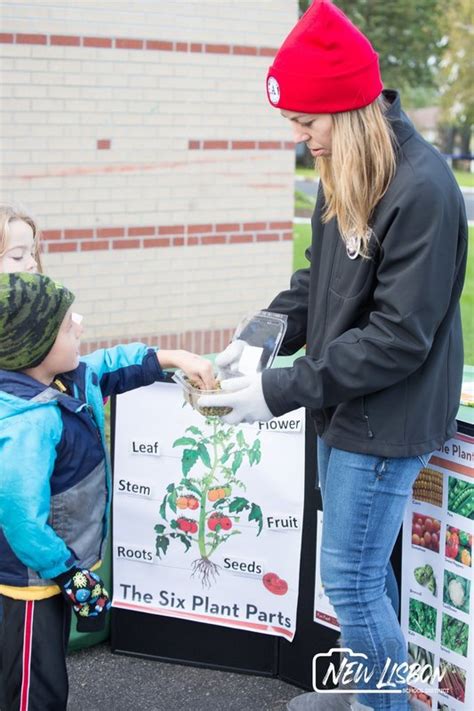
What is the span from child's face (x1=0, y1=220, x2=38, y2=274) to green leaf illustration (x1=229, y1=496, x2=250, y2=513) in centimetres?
103

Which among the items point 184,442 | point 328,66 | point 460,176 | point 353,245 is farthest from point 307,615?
point 460,176

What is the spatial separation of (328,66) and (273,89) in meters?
0.20

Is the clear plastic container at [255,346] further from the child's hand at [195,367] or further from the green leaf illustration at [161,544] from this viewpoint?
the green leaf illustration at [161,544]

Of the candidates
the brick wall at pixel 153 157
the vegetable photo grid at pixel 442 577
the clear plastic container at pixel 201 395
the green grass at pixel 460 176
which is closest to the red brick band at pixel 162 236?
the brick wall at pixel 153 157

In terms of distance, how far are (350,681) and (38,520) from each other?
109 centimetres

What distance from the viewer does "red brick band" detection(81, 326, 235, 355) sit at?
740 cm

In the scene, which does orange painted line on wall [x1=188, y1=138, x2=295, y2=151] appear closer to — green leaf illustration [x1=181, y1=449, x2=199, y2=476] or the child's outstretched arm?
green leaf illustration [x1=181, y1=449, x2=199, y2=476]

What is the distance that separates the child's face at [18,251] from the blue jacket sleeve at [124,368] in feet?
1.87

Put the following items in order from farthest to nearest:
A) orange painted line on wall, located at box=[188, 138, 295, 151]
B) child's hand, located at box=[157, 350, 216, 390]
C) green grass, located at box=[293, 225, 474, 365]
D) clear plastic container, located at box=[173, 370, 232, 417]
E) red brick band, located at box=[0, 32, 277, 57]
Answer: green grass, located at box=[293, 225, 474, 365]
orange painted line on wall, located at box=[188, 138, 295, 151]
red brick band, located at box=[0, 32, 277, 57]
child's hand, located at box=[157, 350, 216, 390]
clear plastic container, located at box=[173, 370, 232, 417]

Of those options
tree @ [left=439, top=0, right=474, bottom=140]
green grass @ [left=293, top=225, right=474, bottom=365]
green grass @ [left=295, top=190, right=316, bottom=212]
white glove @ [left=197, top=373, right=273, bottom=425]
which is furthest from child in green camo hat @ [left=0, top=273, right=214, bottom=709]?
tree @ [left=439, top=0, right=474, bottom=140]

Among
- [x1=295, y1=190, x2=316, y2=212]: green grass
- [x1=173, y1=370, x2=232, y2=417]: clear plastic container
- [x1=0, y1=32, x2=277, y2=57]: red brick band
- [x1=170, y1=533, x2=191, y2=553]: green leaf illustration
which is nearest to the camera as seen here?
[x1=173, y1=370, x2=232, y2=417]: clear plastic container

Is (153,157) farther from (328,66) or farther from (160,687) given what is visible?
(328,66)

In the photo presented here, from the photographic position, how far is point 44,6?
22.0ft

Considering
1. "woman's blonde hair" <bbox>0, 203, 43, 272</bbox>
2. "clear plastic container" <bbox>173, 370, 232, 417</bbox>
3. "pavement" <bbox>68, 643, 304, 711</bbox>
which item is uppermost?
"woman's blonde hair" <bbox>0, 203, 43, 272</bbox>
